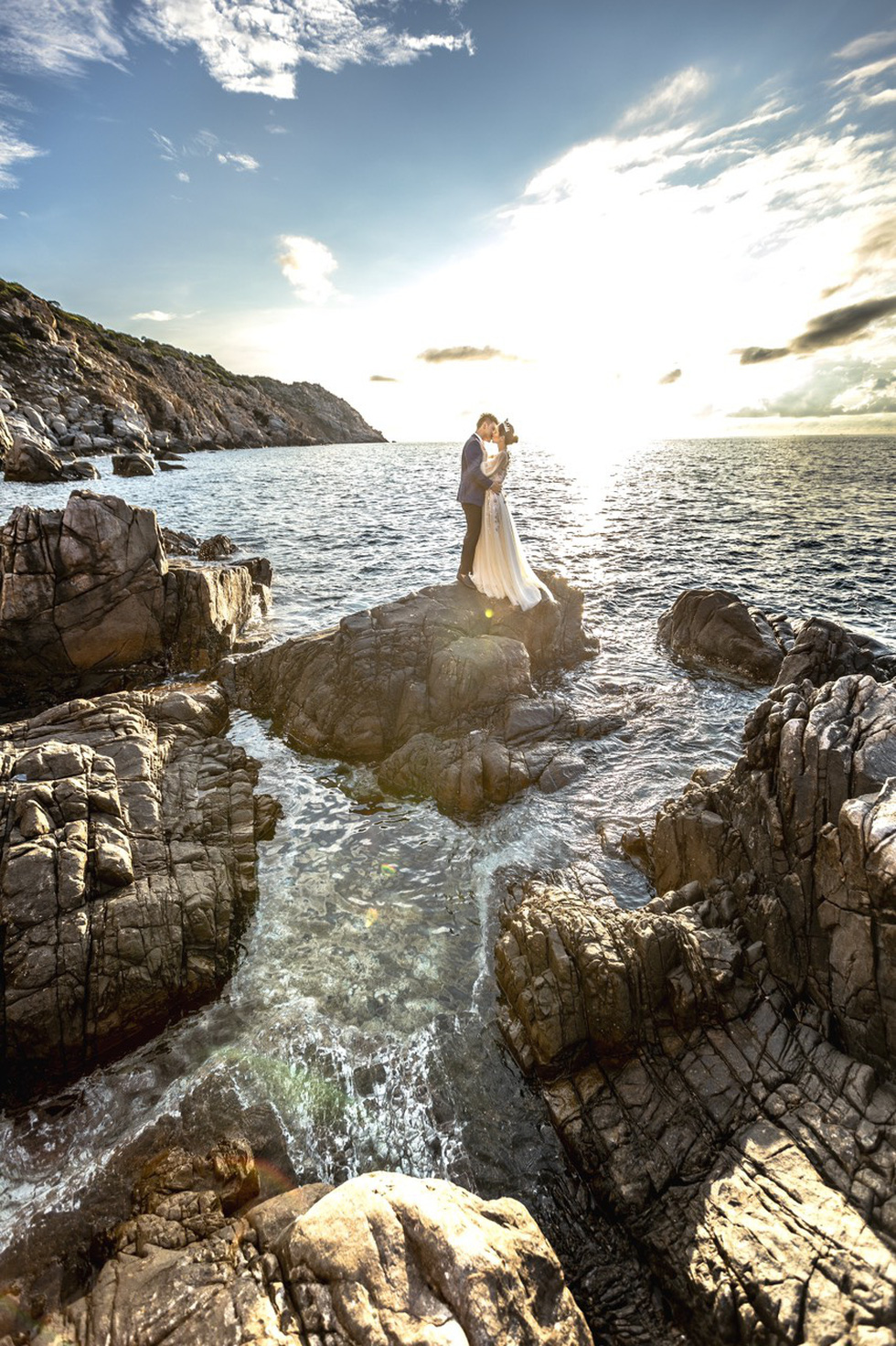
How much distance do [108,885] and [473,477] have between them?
35.0 feet

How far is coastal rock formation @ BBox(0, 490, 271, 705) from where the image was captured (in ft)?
44.9

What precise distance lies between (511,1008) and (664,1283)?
2.57m

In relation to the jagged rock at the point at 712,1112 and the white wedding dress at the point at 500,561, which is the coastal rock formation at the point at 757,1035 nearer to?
the jagged rock at the point at 712,1112

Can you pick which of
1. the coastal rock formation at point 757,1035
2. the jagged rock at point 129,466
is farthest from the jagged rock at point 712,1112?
the jagged rock at point 129,466

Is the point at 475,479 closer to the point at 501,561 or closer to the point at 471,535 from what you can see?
the point at 471,535

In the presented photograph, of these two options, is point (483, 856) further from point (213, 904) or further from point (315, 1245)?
point (315, 1245)

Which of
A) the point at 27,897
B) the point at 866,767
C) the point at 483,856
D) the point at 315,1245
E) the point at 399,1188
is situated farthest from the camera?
the point at 483,856

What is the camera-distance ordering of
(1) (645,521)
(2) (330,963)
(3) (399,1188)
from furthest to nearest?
(1) (645,521) < (2) (330,963) < (3) (399,1188)

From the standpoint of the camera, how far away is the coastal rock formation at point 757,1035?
4082 millimetres

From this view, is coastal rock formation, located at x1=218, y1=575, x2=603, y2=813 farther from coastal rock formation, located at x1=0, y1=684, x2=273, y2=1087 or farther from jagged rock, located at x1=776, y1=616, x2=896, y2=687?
jagged rock, located at x1=776, y1=616, x2=896, y2=687

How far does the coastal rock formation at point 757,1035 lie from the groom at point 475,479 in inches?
327

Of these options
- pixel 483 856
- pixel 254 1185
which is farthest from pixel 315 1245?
pixel 483 856

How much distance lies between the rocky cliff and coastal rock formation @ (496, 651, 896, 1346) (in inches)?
2241

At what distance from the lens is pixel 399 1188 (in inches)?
169
